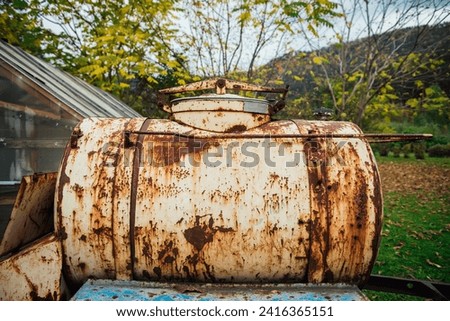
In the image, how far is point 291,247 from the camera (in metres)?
2.34

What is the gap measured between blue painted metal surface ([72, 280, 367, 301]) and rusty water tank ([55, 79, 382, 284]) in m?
0.06

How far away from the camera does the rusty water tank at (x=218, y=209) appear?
232cm

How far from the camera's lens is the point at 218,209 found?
2316 mm

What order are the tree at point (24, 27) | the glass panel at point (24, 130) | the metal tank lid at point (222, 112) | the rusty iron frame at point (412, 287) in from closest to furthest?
1. the metal tank lid at point (222, 112)
2. the rusty iron frame at point (412, 287)
3. the glass panel at point (24, 130)
4. the tree at point (24, 27)

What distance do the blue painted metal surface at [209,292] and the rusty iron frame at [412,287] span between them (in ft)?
2.50

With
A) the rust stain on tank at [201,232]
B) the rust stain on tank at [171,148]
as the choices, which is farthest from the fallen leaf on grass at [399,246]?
the rust stain on tank at [171,148]

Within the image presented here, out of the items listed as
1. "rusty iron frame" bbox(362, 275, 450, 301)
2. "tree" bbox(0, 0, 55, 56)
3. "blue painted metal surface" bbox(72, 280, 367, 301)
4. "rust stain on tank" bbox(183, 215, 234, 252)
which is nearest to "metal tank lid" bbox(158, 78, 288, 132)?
"rust stain on tank" bbox(183, 215, 234, 252)

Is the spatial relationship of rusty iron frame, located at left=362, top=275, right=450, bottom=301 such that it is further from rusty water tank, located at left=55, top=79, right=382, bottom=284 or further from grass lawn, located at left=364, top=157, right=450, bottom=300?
grass lawn, located at left=364, top=157, right=450, bottom=300

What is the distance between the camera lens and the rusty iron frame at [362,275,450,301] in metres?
2.87

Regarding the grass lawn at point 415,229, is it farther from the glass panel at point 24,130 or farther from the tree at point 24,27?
the tree at point 24,27

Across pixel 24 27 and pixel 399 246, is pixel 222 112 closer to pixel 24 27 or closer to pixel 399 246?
pixel 399 246
